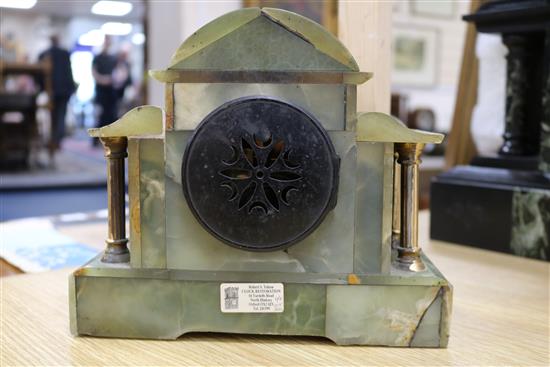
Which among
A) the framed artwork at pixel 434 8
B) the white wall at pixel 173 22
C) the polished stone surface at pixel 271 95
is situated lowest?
the polished stone surface at pixel 271 95

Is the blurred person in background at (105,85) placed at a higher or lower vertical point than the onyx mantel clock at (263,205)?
higher

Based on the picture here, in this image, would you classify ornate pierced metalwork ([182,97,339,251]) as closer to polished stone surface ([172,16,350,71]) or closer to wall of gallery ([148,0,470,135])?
polished stone surface ([172,16,350,71])

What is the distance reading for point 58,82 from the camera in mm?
4695

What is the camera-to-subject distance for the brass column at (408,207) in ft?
2.23

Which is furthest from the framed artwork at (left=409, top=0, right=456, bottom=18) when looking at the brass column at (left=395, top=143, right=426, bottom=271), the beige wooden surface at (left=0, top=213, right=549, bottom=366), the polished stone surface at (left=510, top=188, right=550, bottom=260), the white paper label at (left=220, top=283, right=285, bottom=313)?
the white paper label at (left=220, top=283, right=285, bottom=313)

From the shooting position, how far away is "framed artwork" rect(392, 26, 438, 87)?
476cm

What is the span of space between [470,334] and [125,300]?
0.45 meters

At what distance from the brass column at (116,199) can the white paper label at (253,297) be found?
0.46ft

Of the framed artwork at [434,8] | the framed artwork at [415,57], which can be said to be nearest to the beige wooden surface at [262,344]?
the framed artwork at [415,57]

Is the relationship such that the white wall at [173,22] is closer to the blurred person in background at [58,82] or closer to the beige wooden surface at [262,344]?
the beige wooden surface at [262,344]

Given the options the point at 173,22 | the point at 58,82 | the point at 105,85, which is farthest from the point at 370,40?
the point at 105,85

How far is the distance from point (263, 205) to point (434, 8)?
4.65 metres

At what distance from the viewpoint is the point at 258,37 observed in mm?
644

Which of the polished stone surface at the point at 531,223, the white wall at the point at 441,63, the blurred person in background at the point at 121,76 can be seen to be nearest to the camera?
the polished stone surface at the point at 531,223
